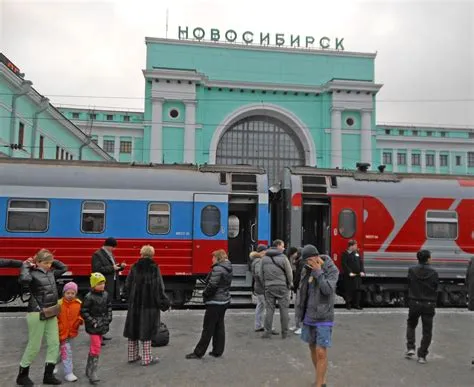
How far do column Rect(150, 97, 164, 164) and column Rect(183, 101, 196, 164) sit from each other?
2.90 meters

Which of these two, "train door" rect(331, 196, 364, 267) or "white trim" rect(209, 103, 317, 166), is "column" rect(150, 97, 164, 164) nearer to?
"white trim" rect(209, 103, 317, 166)

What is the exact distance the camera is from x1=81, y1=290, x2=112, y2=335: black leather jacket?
631 cm

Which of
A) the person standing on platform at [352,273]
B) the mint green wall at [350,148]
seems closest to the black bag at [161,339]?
the person standing on platform at [352,273]

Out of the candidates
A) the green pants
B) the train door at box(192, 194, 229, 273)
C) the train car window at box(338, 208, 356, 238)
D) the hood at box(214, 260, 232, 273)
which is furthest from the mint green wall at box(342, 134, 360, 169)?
the green pants

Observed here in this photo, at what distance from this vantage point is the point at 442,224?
13477 millimetres

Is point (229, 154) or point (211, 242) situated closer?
point (211, 242)

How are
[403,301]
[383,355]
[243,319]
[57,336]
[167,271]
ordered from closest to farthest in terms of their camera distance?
[57,336] → [383,355] → [243,319] → [167,271] → [403,301]

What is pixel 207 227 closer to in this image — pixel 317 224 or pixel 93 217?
pixel 93 217

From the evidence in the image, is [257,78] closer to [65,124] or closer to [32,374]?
[65,124]

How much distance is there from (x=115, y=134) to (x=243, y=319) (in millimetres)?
59049

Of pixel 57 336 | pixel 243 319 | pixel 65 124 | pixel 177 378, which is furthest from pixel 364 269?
pixel 65 124

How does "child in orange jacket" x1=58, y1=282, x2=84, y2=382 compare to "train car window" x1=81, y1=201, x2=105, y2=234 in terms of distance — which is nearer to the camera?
"child in orange jacket" x1=58, y1=282, x2=84, y2=382

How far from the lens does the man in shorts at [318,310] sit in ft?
19.6

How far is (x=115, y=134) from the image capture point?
65812mm
